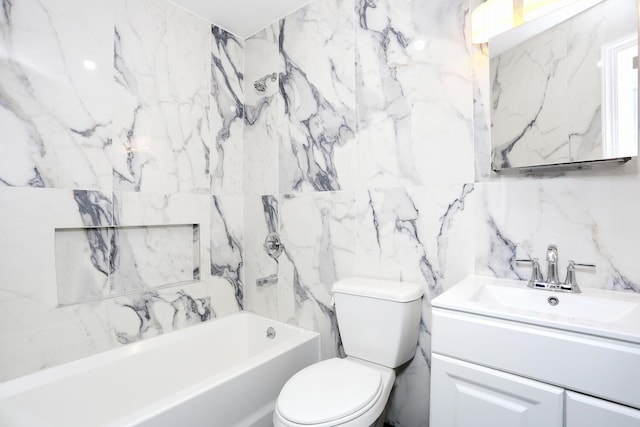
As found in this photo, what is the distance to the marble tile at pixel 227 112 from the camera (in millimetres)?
2129

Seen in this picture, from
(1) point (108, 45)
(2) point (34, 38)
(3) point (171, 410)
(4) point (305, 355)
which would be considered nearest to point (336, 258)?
(4) point (305, 355)

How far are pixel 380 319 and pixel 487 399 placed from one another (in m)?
0.53

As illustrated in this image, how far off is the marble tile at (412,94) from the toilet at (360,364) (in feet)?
1.83

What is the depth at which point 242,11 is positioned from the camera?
77.9 inches

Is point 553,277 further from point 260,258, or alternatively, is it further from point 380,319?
point 260,258

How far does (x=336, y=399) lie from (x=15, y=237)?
1.47m

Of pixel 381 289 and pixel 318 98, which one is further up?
pixel 318 98

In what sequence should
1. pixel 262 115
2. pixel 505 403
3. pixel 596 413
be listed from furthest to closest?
pixel 262 115, pixel 505 403, pixel 596 413

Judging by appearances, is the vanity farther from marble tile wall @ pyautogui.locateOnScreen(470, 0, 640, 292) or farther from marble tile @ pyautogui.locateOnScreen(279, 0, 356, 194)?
marble tile @ pyautogui.locateOnScreen(279, 0, 356, 194)

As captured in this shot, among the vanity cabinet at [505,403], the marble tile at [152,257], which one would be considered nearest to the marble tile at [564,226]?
the vanity cabinet at [505,403]

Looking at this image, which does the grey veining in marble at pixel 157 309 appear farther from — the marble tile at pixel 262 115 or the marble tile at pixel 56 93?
the marble tile at pixel 262 115

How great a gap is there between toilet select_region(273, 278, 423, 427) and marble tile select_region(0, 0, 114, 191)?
52.9 inches

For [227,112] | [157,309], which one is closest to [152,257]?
[157,309]

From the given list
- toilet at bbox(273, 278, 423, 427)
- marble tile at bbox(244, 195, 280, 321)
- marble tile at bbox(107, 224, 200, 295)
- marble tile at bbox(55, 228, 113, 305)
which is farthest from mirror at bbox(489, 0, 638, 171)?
marble tile at bbox(55, 228, 113, 305)
